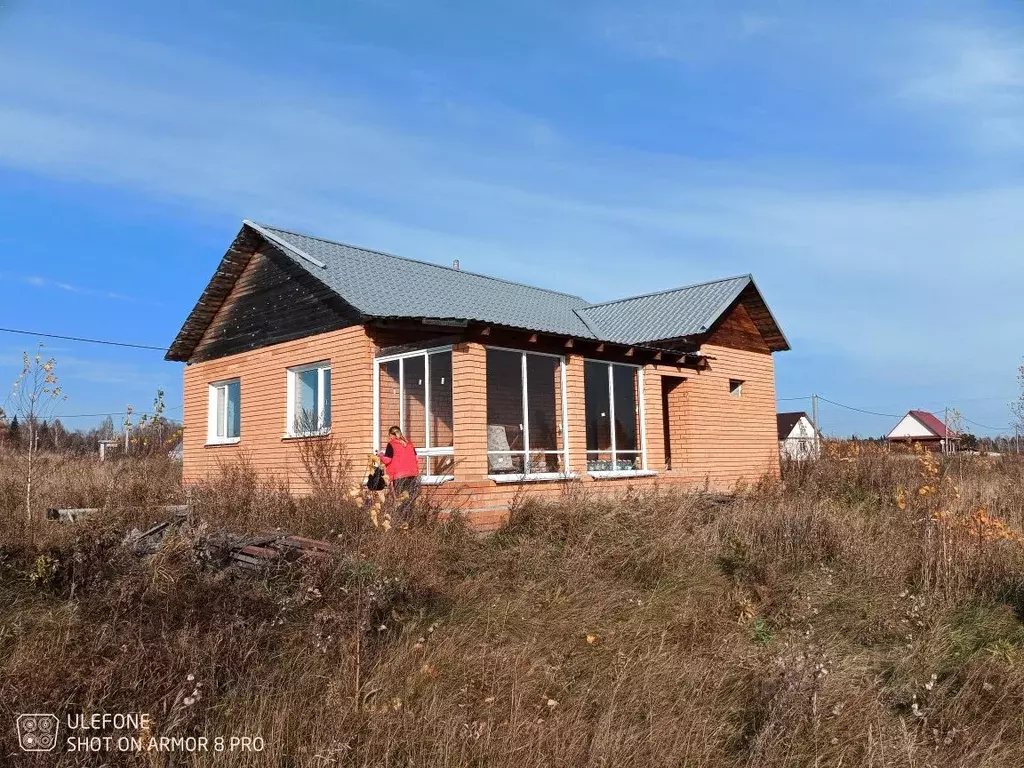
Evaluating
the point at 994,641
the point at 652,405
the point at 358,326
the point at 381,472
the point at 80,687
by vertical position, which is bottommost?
the point at 994,641

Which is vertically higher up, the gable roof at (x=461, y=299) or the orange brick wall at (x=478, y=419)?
the gable roof at (x=461, y=299)

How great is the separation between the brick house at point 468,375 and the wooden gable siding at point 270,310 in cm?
4

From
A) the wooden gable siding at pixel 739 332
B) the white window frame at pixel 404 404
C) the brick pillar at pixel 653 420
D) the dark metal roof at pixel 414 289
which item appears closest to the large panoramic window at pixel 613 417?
the brick pillar at pixel 653 420

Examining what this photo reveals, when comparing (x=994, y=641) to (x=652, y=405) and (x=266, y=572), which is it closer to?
(x=266, y=572)

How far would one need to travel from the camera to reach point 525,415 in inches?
479

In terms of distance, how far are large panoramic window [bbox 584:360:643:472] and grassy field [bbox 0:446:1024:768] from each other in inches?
193

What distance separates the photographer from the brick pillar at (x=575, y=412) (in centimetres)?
1284

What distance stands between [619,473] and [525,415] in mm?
2587

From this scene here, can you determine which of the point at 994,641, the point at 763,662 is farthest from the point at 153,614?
the point at 994,641

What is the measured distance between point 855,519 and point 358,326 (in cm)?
808

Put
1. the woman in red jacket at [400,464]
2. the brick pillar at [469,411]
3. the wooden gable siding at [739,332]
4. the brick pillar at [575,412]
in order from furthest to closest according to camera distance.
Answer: the wooden gable siding at [739,332] < the brick pillar at [575,412] < the brick pillar at [469,411] < the woman in red jacket at [400,464]

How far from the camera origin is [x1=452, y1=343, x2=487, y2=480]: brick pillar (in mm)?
11203

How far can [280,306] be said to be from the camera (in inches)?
566

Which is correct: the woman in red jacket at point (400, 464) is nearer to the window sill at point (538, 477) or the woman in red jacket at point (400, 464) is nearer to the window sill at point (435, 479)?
the window sill at point (435, 479)
